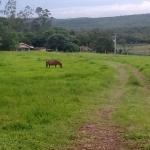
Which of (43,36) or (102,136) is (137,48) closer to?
(43,36)

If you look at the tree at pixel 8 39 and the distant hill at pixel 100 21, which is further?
the distant hill at pixel 100 21

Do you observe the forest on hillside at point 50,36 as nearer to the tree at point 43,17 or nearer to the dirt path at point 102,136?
the tree at point 43,17

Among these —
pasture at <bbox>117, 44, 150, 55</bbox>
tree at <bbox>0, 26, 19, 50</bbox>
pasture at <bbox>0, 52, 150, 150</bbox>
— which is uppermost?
tree at <bbox>0, 26, 19, 50</bbox>

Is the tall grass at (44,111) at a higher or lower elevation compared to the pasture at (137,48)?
higher

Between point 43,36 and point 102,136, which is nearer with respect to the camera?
point 102,136

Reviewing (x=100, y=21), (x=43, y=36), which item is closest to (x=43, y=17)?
(x=43, y=36)

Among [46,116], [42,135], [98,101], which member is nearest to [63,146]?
[42,135]

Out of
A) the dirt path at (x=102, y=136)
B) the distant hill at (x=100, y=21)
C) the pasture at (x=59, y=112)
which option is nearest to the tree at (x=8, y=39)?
the pasture at (x=59, y=112)

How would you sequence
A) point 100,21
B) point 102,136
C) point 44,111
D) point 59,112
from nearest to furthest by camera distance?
point 102,136, point 44,111, point 59,112, point 100,21

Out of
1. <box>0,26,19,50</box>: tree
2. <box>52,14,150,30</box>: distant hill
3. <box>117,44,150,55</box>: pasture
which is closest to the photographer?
<box>0,26,19,50</box>: tree

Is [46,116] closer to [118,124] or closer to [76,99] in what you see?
[118,124]

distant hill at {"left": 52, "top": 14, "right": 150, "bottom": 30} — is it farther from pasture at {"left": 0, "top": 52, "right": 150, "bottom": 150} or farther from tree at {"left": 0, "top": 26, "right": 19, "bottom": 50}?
pasture at {"left": 0, "top": 52, "right": 150, "bottom": 150}

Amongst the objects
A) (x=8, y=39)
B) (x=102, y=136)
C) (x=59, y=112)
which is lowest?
(x=102, y=136)

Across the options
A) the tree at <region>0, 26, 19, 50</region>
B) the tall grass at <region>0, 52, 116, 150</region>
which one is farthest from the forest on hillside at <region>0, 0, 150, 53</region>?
the tall grass at <region>0, 52, 116, 150</region>
